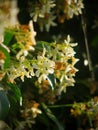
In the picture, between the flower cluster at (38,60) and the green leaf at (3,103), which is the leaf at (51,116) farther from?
the green leaf at (3,103)

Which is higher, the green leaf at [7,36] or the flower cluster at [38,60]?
the green leaf at [7,36]

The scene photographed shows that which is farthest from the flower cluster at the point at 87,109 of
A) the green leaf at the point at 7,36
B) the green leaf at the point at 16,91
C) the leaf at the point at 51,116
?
the green leaf at the point at 7,36

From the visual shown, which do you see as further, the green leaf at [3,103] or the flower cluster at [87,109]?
the flower cluster at [87,109]

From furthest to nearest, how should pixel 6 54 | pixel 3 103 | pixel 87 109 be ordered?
pixel 87 109 → pixel 3 103 → pixel 6 54

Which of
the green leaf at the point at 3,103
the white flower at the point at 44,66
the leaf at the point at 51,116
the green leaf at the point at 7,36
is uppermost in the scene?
the green leaf at the point at 7,36

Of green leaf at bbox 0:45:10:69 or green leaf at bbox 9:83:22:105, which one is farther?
green leaf at bbox 9:83:22:105

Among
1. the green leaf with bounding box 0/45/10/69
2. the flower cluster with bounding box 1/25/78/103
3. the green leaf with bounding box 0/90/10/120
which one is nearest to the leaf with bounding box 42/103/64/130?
the flower cluster with bounding box 1/25/78/103

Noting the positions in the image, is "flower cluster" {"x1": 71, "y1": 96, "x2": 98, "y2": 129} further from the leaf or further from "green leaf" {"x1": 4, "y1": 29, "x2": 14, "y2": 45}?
"green leaf" {"x1": 4, "y1": 29, "x2": 14, "y2": 45}

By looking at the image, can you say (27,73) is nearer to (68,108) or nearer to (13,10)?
(13,10)

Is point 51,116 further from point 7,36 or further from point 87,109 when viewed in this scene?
point 7,36

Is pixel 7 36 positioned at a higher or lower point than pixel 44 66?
higher

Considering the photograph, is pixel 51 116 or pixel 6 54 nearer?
pixel 6 54

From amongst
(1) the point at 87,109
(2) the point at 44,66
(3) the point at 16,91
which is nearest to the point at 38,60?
(2) the point at 44,66
